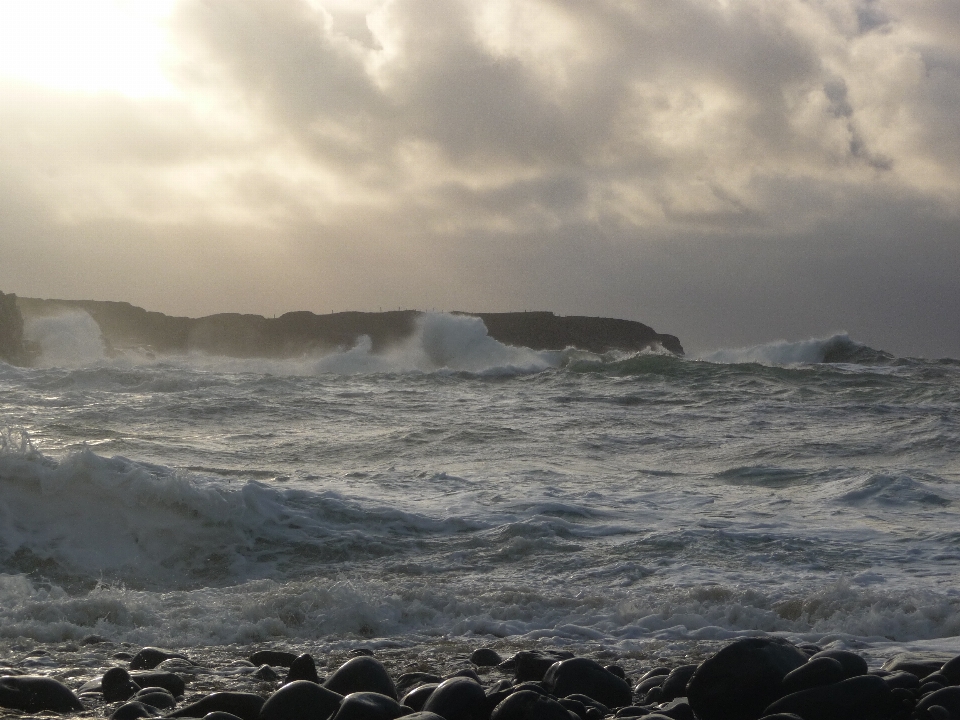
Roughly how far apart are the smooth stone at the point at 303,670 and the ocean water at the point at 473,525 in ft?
2.14

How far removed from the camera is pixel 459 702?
3.18 metres

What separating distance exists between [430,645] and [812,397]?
519 inches

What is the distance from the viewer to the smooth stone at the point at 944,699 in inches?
120

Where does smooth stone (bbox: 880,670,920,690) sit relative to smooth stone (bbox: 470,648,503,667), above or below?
above

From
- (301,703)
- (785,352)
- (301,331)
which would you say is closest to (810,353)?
(785,352)

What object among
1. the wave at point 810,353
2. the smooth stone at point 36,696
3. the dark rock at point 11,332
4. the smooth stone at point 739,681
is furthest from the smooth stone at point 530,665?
the dark rock at point 11,332

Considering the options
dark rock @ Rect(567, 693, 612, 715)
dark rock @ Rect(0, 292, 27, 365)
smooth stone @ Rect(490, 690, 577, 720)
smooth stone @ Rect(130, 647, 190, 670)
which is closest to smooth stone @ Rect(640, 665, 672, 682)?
dark rock @ Rect(567, 693, 612, 715)

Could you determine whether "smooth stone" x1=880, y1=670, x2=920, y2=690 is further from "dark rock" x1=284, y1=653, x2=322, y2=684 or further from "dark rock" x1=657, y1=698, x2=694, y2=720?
"dark rock" x1=284, y1=653, x2=322, y2=684

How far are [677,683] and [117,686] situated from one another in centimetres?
207

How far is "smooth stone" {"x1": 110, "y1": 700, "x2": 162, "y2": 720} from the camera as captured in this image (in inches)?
123

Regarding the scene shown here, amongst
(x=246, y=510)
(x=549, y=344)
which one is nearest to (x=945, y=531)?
(x=246, y=510)

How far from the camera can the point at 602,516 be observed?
24.1 feet

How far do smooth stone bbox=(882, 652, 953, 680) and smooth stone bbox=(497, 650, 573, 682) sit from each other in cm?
129

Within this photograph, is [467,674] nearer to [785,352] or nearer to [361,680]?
[361,680]
